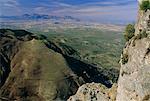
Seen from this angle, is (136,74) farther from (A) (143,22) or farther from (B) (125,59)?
(A) (143,22)

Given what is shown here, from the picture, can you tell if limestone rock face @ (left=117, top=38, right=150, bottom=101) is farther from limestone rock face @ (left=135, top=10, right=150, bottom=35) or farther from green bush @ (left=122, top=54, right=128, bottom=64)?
limestone rock face @ (left=135, top=10, right=150, bottom=35)

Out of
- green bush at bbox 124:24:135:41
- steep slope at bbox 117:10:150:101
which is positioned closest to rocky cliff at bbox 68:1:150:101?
steep slope at bbox 117:10:150:101

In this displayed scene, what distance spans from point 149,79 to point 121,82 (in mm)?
7976

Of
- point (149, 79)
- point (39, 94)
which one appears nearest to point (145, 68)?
point (149, 79)

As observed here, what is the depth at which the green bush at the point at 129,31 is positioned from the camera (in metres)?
67.0

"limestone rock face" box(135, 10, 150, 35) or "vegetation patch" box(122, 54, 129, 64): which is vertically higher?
"limestone rock face" box(135, 10, 150, 35)

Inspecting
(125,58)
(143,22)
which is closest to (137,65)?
(125,58)

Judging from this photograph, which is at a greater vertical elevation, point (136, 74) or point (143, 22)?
point (143, 22)

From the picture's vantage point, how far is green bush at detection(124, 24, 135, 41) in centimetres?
6702

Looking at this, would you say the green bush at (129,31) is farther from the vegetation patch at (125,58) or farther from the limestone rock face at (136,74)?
the vegetation patch at (125,58)

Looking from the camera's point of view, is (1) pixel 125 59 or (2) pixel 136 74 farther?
(1) pixel 125 59

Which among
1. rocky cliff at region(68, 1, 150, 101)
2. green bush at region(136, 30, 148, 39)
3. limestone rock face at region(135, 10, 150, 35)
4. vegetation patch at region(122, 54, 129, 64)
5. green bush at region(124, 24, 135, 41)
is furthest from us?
green bush at region(124, 24, 135, 41)

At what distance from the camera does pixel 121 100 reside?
62.3 metres

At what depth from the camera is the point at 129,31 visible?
6794cm
